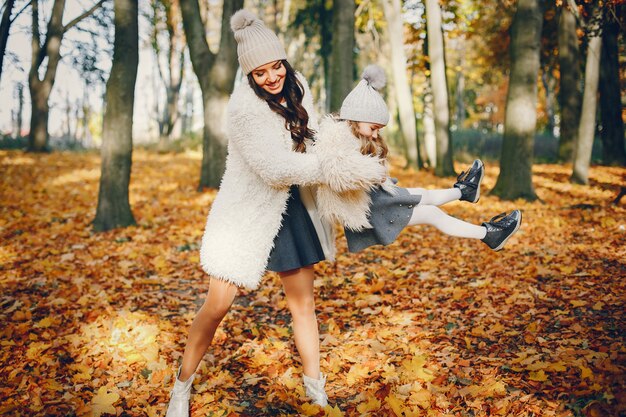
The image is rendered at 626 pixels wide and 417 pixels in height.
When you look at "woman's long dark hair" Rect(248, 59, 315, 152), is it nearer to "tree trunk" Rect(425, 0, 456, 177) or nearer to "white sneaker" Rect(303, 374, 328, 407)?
"white sneaker" Rect(303, 374, 328, 407)

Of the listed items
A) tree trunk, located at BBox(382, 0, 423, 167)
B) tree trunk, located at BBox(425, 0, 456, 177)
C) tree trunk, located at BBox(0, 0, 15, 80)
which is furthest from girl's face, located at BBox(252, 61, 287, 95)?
tree trunk, located at BBox(382, 0, 423, 167)

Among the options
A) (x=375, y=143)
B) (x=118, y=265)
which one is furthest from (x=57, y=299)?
(x=375, y=143)

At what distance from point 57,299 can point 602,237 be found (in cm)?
612

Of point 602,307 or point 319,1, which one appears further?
point 319,1

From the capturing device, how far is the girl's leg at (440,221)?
280 cm

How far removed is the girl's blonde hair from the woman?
0.12m

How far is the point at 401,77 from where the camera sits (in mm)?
14055

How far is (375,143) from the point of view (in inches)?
100

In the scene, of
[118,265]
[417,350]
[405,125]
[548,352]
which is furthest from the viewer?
[405,125]

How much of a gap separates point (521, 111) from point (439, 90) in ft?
13.6

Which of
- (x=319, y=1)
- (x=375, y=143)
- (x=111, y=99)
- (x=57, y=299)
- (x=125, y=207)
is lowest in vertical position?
(x=57, y=299)

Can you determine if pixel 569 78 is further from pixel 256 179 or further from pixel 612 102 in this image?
pixel 256 179

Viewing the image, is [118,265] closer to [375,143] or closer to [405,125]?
[375,143]

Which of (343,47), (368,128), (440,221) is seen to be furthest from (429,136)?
(368,128)
